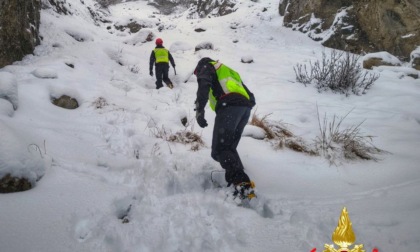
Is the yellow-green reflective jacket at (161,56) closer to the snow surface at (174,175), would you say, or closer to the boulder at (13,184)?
the snow surface at (174,175)

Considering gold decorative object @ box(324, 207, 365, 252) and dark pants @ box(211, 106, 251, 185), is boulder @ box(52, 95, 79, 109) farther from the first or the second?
gold decorative object @ box(324, 207, 365, 252)

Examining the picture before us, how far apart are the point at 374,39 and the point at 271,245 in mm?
9812

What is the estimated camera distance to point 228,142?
114 inches

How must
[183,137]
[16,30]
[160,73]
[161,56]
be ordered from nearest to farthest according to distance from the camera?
1. [183,137]
2. [16,30]
3. [160,73]
4. [161,56]

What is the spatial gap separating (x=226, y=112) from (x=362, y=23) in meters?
9.50

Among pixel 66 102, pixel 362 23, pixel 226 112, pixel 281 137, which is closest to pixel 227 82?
pixel 226 112

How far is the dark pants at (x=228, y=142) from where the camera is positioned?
2.81m

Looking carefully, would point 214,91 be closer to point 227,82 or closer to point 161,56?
point 227,82

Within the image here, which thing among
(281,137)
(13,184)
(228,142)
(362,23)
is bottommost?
(13,184)

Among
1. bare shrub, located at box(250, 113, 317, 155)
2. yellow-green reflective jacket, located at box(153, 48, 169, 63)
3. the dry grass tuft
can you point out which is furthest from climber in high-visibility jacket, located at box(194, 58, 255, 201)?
yellow-green reflective jacket, located at box(153, 48, 169, 63)

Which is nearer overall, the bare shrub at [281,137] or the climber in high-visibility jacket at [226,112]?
the climber in high-visibility jacket at [226,112]

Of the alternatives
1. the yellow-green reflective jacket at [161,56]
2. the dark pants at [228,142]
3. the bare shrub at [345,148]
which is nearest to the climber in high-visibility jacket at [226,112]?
the dark pants at [228,142]

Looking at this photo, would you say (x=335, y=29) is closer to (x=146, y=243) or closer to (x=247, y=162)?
(x=247, y=162)

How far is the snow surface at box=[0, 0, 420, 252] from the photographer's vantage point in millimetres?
2105
